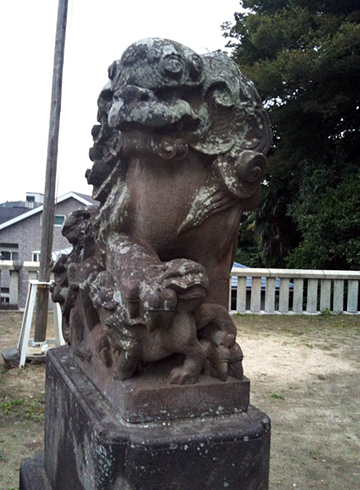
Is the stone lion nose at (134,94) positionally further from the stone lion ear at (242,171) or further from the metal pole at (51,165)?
the metal pole at (51,165)

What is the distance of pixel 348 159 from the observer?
10969mm

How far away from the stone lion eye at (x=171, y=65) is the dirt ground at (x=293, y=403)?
7.53 feet

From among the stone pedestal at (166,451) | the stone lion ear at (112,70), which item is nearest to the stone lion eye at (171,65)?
the stone lion ear at (112,70)

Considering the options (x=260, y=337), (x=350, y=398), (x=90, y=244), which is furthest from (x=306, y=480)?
(x=260, y=337)

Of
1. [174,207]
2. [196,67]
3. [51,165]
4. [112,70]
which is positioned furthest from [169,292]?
[51,165]

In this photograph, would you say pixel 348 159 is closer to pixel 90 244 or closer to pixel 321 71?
pixel 321 71

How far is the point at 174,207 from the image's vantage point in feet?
6.13

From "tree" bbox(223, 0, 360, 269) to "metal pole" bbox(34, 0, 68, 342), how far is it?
573 cm

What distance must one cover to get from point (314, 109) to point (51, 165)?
6.76m

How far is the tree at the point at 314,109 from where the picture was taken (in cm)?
918

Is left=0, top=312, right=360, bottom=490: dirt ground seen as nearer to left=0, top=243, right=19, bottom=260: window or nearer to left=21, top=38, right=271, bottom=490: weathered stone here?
left=21, top=38, right=271, bottom=490: weathered stone

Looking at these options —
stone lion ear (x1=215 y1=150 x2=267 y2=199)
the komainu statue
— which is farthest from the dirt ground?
stone lion ear (x1=215 y1=150 x2=267 y2=199)

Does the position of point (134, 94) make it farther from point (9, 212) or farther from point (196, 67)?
point (9, 212)

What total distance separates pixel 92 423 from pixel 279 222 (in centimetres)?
1175
